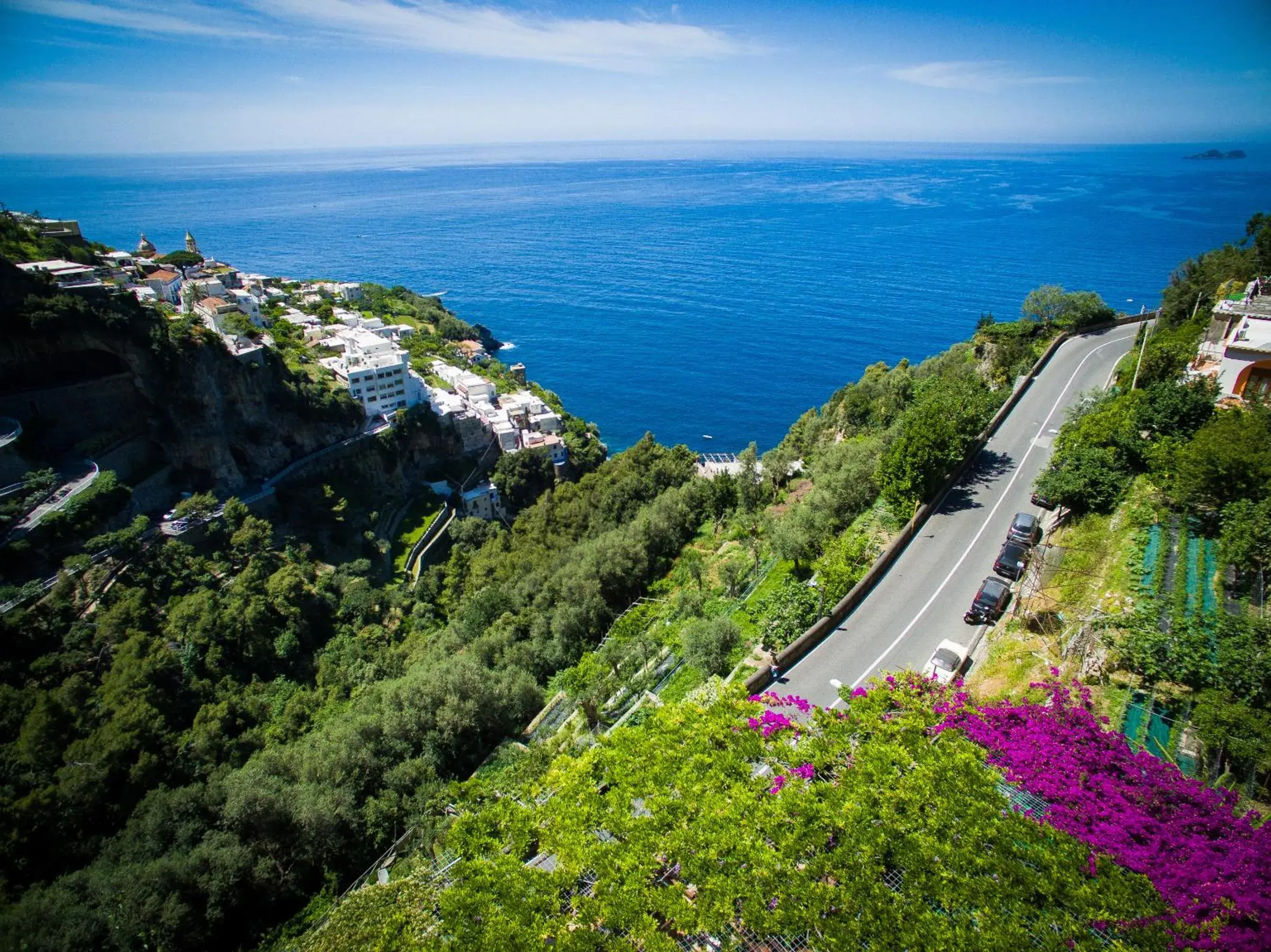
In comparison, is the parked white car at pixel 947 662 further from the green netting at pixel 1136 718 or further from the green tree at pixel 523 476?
the green tree at pixel 523 476

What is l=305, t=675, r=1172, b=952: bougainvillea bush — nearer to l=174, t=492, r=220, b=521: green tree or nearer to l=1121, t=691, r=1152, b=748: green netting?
l=1121, t=691, r=1152, b=748: green netting

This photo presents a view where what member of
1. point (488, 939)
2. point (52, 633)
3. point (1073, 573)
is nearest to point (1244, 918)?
point (488, 939)

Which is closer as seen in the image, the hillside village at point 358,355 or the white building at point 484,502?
the hillside village at point 358,355

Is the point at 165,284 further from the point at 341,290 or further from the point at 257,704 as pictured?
the point at 257,704

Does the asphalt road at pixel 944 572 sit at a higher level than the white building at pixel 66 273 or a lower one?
lower

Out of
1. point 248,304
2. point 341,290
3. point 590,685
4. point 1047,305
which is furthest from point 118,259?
point 1047,305

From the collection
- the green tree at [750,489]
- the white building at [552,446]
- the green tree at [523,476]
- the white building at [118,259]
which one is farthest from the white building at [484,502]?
the white building at [118,259]

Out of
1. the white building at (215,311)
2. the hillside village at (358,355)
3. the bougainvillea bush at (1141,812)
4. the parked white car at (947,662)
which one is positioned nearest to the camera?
the bougainvillea bush at (1141,812)
